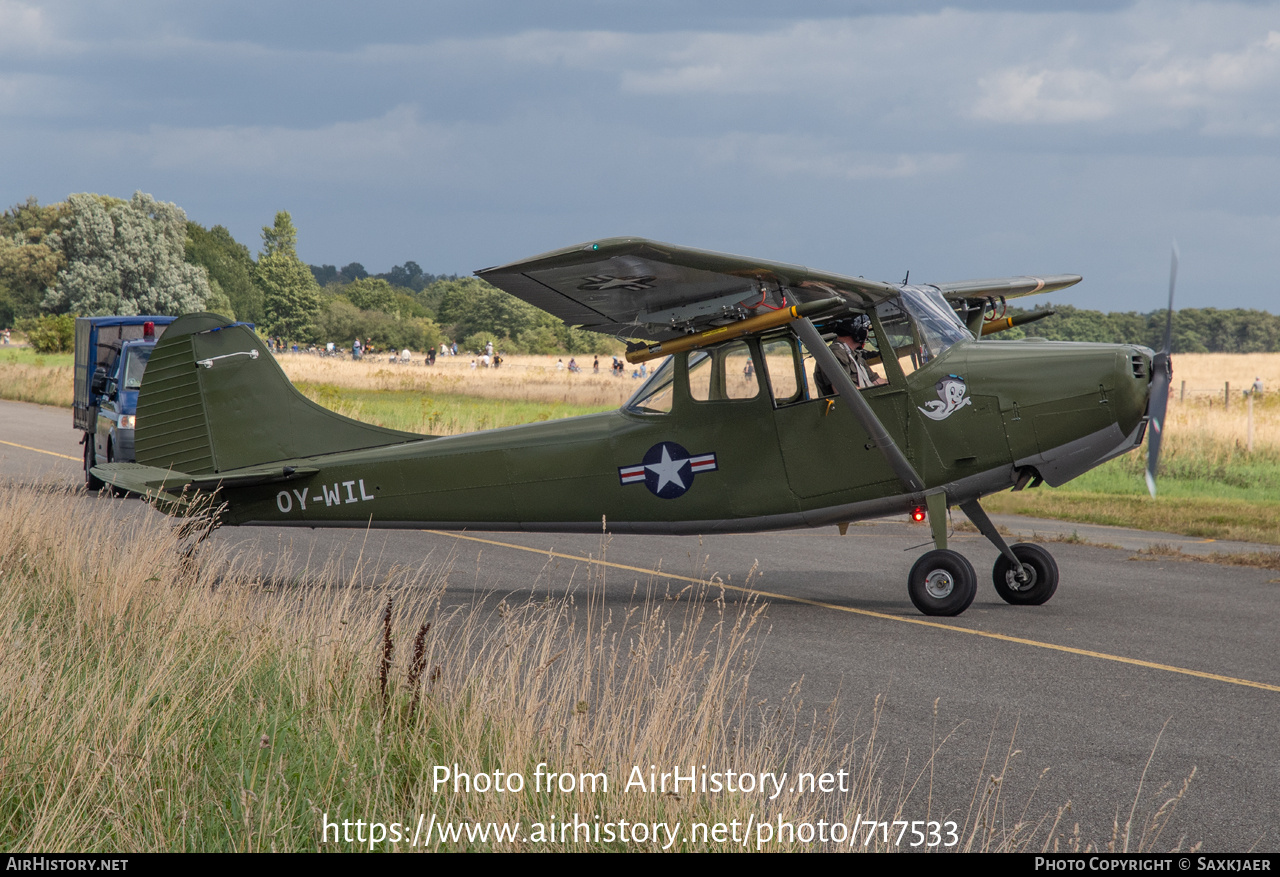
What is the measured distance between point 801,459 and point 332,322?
124448 millimetres

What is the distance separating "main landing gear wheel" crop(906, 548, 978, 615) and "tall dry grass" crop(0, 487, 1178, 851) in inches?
112

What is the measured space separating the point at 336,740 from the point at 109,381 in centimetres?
1473

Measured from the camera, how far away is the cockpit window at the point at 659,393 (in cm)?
974

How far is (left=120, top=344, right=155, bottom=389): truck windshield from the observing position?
16734 mm

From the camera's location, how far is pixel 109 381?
17141 mm

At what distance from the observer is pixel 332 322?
127 metres

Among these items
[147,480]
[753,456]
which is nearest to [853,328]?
[753,456]

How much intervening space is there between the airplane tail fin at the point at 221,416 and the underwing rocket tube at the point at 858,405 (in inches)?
153

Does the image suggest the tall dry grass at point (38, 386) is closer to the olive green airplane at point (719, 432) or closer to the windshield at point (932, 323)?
the olive green airplane at point (719, 432)

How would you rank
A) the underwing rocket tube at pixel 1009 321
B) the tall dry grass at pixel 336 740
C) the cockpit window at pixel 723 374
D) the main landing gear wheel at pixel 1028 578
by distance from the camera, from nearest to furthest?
the tall dry grass at pixel 336 740, the cockpit window at pixel 723 374, the main landing gear wheel at pixel 1028 578, the underwing rocket tube at pixel 1009 321

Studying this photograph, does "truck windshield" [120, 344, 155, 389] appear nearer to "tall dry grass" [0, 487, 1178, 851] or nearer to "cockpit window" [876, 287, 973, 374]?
"tall dry grass" [0, 487, 1178, 851]

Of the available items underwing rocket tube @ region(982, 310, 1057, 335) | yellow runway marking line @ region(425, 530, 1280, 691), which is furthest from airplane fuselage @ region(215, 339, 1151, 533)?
underwing rocket tube @ region(982, 310, 1057, 335)

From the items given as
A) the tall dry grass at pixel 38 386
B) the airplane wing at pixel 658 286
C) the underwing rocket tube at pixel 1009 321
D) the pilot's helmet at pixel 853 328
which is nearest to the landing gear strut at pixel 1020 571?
the pilot's helmet at pixel 853 328

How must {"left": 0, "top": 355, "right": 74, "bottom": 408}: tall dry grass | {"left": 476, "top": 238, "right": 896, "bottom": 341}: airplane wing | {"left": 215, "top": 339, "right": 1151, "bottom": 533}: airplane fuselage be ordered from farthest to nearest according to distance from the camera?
{"left": 0, "top": 355, "right": 74, "bottom": 408}: tall dry grass
{"left": 215, "top": 339, "right": 1151, "bottom": 533}: airplane fuselage
{"left": 476, "top": 238, "right": 896, "bottom": 341}: airplane wing
